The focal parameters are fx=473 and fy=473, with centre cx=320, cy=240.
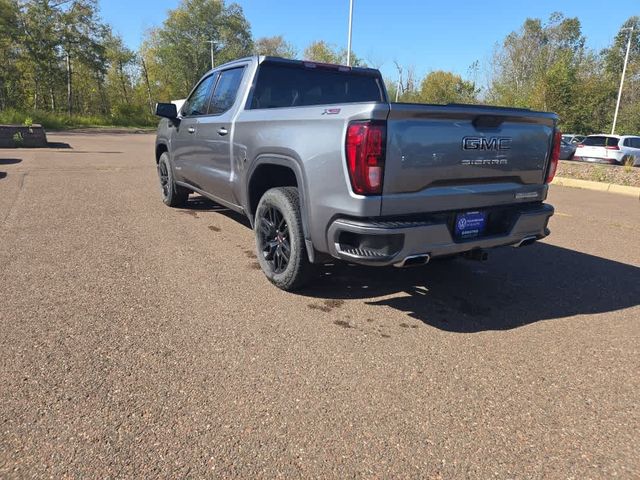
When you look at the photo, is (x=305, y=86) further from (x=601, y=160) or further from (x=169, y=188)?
(x=601, y=160)

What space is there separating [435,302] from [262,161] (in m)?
1.81

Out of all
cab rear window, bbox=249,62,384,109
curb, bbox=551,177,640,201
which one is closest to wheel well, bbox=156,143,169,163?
cab rear window, bbox=249,62,384,109

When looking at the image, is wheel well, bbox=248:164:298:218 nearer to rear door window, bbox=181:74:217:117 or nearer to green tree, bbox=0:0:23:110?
rear door window, bbox=181:74:217:117

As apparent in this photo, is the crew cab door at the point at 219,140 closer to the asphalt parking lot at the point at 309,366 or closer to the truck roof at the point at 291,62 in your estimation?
the truck roof at the point at 291,62

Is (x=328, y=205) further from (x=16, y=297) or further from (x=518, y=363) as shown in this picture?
(x=16, y=297)

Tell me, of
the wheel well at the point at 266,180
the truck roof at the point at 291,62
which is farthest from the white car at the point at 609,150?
the wheel well at the point at 266,180

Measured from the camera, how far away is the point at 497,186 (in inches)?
136

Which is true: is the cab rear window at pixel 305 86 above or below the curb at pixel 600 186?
above

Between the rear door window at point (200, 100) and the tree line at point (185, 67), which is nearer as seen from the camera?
the rear door window at point (200, 100)

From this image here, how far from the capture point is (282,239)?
386 centimetres

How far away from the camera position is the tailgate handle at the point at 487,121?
317 cm

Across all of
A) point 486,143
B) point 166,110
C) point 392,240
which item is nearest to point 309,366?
point 392,240

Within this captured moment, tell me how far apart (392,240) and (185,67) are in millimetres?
64761

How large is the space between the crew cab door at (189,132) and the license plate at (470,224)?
3.39m
